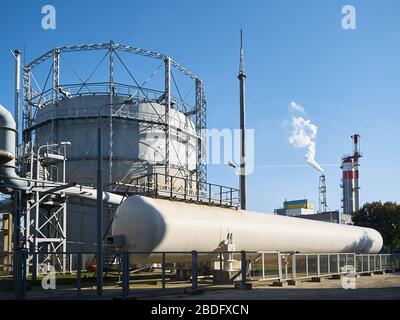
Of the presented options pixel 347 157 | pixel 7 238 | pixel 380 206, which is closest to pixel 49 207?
pixel 7 238

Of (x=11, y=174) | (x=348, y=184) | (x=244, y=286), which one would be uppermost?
(x=348, y=184)

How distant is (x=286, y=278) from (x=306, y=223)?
8.22m

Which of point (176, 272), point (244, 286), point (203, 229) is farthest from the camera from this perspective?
point (176, 272)

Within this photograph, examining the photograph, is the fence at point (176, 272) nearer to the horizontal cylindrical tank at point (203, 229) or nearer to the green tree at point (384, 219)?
the horizontal cylindrical tank at point (203, 229)

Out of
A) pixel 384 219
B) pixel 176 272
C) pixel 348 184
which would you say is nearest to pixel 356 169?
pixel 348 184

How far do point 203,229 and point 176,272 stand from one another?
208 inches

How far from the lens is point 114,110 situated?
4378 cm

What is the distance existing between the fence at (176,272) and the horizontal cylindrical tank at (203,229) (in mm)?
570

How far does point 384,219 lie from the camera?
6194cm

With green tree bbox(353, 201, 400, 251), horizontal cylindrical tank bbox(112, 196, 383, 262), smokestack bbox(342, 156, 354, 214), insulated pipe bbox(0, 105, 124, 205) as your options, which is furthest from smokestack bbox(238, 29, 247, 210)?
smokestack bbox(342, 156, 354, 214)

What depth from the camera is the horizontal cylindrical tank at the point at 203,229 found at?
67.9ft

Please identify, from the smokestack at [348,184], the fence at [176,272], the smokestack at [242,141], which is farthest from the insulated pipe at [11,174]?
the smokestack at [348,184]

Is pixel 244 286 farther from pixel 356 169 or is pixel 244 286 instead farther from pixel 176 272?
pixel 356 169
